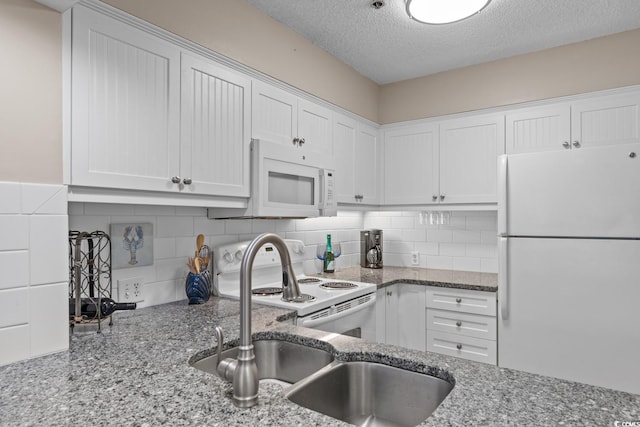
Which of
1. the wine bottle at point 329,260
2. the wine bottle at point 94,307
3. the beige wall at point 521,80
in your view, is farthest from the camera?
the wine bottle at point 329,260

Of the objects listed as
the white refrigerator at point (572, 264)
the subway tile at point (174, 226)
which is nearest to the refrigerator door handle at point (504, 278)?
the white refrigerator at point (572, 264)

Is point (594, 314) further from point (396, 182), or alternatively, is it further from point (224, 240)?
point (224, 240)

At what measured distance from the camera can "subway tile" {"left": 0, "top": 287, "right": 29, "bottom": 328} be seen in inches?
46.9

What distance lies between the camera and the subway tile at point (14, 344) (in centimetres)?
119

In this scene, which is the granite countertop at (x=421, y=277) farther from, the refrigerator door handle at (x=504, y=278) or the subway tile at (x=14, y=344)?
the subway tile at (x=14, y=344)

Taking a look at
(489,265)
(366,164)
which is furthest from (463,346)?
(366,164)

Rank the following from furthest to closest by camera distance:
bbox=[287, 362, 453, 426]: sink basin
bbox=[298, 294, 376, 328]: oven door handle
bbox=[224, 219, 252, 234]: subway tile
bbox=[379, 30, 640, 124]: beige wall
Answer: bbox=[379, 30, 640, 124]: beige wall → bbox=[224, 219, 252, 234]: subway tile → bbox=[298, 294, 376, 328]: oven door handle → bbox=[287, 362, 453, 426]: sink basin

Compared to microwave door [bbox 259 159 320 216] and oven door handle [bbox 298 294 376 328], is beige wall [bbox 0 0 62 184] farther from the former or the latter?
oven door handle [bbox 298 294 376 328]

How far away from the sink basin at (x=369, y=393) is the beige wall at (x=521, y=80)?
238 centimetres

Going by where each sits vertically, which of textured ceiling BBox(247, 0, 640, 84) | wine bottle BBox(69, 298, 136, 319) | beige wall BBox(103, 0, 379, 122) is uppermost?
textured ceiling BBox(247, 0, 640, 84)

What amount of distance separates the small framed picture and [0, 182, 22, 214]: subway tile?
0.59 meters

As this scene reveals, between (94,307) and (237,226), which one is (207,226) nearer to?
(237,226)

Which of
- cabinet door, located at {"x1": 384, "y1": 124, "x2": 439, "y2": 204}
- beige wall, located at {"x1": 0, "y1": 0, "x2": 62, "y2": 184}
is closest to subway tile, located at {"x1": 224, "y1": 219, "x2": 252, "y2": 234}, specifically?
beige wall, located at {"x1": 0, "y1": 0, "x2": 62, "y2": 184}

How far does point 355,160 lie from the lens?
3078 mm
